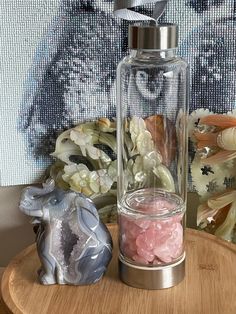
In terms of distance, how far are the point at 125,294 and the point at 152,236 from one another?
8 cm

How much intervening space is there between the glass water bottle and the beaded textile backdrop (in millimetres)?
137

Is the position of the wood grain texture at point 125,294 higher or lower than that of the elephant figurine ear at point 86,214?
lower

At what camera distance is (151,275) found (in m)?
0.82

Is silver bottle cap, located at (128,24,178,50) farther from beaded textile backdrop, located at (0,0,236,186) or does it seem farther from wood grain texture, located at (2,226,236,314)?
wood grain texture, located at (2,226,236,314)

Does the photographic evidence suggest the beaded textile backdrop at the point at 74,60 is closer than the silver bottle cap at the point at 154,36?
No

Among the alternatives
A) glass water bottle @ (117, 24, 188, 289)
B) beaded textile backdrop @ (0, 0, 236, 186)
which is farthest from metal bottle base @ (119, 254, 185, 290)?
beaded textile backdrop @ (0, 0, 236, 186)

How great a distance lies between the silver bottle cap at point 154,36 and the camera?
2.43 ft

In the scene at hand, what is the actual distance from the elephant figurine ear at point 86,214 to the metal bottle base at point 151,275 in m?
0.07

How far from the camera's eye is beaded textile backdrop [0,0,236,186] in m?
0.95

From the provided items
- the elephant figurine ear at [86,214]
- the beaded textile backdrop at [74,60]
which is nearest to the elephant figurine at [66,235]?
the elephant figurine ear at [86,214]

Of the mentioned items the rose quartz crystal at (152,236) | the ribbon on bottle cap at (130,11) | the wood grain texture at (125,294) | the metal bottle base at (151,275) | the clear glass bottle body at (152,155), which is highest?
the ribbon on bottle cap at (130,11)

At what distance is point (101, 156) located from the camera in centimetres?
99

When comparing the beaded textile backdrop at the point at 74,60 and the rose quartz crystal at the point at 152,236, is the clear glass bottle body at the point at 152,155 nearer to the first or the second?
the rose quartz crystal at the point at 152,236

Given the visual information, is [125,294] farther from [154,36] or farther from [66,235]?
[154,36]
